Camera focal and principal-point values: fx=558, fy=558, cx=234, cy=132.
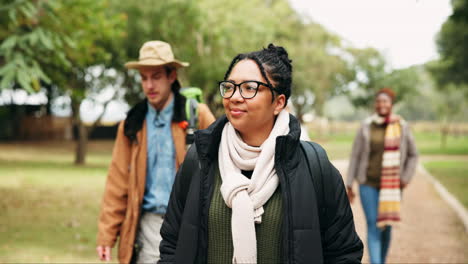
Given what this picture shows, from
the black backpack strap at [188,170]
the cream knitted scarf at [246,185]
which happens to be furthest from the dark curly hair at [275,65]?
the black backpack strap at [188,170]

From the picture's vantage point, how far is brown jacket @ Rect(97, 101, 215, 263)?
151 inches

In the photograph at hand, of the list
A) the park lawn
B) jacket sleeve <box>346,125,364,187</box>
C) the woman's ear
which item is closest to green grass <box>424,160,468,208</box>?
jacket sleeve <box>346,125,364,187</box>

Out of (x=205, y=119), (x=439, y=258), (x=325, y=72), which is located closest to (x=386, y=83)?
(x=325, y=72)

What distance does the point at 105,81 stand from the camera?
2831cm

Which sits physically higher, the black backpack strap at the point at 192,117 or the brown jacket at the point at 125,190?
the black backpack strap at the point at 192,117

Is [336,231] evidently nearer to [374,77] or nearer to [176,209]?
[176,209]

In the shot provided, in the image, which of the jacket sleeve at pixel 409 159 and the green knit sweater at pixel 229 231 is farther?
the jacket sleeve at pixel 409 159

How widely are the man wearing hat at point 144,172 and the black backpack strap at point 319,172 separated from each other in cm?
167

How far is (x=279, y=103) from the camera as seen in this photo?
96.6 inches

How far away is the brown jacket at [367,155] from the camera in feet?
21.6

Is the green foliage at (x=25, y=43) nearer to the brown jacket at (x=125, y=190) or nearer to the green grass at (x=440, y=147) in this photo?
the brown jacket at (x=125, y=190)

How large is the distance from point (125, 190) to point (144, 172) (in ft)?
0.66

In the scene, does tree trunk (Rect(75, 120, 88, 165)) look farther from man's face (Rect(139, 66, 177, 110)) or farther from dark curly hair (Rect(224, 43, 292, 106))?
dark curly hair (Rect(224, 43, 292, 106))

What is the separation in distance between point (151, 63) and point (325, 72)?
3965 centimetres
